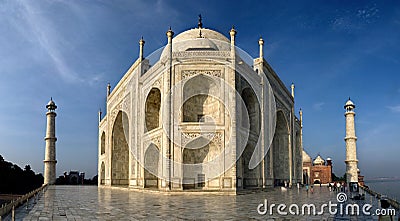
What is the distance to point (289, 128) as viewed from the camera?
29828mm

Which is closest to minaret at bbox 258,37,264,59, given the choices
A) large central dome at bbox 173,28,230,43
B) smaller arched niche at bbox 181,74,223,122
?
large central dome at bbox 173,28,230,43

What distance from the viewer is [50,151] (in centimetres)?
3378

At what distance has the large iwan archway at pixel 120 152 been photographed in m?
29.2

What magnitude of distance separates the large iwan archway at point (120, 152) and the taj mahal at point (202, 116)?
99.6 inches

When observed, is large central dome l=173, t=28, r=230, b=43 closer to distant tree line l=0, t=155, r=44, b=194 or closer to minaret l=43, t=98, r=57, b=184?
minaret l=43, t=98, r=57, b=184

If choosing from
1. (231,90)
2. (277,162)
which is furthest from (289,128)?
(231,90)

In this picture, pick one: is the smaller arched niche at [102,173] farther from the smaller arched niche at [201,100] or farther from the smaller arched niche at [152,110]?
the smaller arched niche at [201,100]

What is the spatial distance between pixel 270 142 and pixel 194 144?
261 inches

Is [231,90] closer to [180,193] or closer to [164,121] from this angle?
[164,121]

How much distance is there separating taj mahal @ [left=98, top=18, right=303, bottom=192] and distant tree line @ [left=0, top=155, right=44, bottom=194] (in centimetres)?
1811

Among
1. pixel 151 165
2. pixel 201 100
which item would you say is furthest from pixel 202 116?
pixel 151 165

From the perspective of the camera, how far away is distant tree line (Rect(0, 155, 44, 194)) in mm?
36419

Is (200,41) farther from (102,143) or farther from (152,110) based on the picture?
(102,143)

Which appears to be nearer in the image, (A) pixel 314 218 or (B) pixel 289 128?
(A) pixel 314 218
